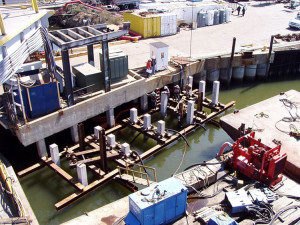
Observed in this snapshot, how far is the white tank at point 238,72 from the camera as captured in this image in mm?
33306

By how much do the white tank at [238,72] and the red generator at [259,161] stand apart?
16.2 meters

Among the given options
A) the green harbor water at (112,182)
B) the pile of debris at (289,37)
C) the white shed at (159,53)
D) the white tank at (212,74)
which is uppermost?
the white shed at (159,53)

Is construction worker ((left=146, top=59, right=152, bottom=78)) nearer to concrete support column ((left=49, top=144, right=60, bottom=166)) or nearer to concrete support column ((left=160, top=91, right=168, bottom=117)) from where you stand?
concrete support column ((left=160, top=91, right=168, bottom=117))

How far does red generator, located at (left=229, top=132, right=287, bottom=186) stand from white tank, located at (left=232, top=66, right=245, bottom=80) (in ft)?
53.3

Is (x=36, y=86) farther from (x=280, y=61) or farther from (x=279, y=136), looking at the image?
(x=280, y=61)

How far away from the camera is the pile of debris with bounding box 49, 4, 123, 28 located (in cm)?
4697

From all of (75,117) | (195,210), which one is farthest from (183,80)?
(195,210)

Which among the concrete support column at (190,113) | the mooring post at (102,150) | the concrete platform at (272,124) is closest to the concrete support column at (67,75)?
the mooring post at (102,150)

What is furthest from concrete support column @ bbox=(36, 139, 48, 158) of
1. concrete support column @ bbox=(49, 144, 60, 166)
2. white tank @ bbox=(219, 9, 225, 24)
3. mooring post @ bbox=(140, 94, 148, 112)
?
white tank @ bbox=(219, 9, 225, 24)

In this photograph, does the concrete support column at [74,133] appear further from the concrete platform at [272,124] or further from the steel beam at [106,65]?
the concrete platform at [272,124]

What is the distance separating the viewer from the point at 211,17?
41.4 m

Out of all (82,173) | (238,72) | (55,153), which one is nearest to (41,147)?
(55,153)

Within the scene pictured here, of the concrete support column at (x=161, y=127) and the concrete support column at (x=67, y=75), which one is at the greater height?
the concrete support column at (x=67, y=75)

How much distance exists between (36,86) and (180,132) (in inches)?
407
